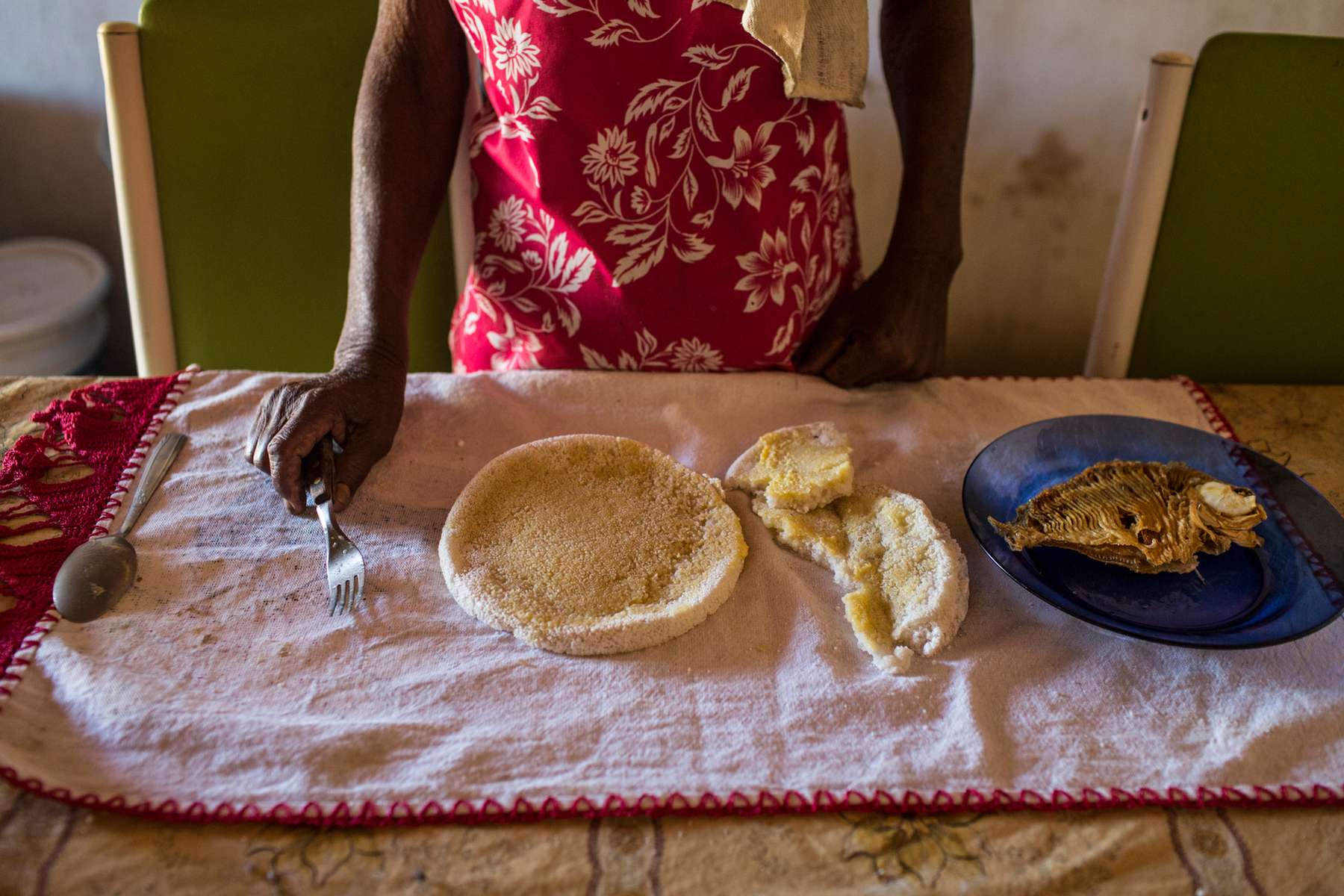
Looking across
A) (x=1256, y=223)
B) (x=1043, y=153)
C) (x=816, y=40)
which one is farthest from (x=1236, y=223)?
(x=816, y=40)

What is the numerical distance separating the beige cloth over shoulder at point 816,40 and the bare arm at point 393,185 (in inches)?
15.1

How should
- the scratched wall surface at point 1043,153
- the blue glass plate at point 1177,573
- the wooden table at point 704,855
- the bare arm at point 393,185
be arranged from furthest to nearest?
the scratched wall surface at point 1043,153 < the bare arm at point 393,185 < the blue glass plate at point 1177,573 < the wooden table at point 704,855

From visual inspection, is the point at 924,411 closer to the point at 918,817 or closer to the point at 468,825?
the point at 918,817

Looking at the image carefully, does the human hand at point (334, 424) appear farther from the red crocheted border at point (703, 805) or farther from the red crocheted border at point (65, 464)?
the red crocheted border at point (703, 805)

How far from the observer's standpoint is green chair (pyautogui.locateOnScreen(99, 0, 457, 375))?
1.31 m

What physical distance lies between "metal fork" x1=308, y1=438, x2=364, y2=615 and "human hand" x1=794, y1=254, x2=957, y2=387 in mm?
556

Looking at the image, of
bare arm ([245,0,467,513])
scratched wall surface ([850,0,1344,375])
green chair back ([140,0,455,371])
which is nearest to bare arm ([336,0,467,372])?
bare arm ([245,0,467,513])

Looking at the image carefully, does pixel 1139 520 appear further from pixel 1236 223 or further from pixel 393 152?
pixel 393 152

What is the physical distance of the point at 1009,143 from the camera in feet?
5.64

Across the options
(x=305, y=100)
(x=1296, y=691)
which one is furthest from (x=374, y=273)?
(x=1296, y=691)

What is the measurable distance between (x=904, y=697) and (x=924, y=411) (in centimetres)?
44

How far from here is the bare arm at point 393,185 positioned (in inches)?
40.4

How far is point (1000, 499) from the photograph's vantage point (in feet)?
2.94

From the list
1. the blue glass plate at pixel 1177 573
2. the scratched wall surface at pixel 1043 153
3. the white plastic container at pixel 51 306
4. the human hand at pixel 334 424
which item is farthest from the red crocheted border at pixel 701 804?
the white plastic container at pixel 51 306
